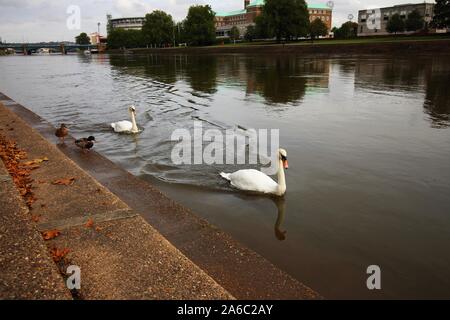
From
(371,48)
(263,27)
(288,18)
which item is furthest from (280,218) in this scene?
(263,27)

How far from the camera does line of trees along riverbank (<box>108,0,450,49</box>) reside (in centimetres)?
7631

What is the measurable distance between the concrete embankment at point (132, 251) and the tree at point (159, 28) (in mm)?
135570

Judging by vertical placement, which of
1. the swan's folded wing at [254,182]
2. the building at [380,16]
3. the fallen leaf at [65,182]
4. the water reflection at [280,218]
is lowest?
the water reflection at [280,218]

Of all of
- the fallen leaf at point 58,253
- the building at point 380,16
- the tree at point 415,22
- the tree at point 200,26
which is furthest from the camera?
the tree at point 200,26

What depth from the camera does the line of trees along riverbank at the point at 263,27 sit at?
7631 cm

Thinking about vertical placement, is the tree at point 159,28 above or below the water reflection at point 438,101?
above

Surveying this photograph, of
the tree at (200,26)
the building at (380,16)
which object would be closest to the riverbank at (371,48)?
the tree at (200,26)

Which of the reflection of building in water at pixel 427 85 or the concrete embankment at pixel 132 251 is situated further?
the reflection of building in water at pixel 427 85

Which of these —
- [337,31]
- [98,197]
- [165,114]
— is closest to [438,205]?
[98,197]

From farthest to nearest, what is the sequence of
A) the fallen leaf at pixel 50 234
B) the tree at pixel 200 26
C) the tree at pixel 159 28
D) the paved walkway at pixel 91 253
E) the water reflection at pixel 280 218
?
the tree at pixel 159 28, the tree at pixel 200 26, the water reflection at pixel 280 218, the fallen leaf at pixel 50 234, the paved walkway at pixel 91 253

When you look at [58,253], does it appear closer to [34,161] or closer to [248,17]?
[34,161]

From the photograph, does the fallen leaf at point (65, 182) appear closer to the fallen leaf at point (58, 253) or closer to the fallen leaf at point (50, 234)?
the fallen leaf at point (50, 234)

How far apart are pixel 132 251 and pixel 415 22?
284 feet

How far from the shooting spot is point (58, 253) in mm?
4082
